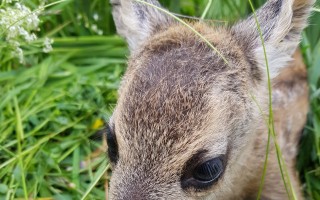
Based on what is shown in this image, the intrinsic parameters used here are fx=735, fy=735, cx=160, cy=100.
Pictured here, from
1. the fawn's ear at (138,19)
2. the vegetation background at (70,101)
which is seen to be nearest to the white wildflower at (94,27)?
the vegetation background at (70,101)

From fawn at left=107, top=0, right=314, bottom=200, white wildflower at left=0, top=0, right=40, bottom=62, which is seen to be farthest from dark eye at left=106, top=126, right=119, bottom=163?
white wildflower at left=0, top=0, right=40, bottom=62

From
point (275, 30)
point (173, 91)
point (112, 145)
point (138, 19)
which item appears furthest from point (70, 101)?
point (173, 91)

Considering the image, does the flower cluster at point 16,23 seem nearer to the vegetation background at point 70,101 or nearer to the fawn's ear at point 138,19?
the vegetation background at point 70,101

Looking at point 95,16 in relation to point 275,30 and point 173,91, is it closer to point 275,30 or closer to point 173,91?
point 275,30

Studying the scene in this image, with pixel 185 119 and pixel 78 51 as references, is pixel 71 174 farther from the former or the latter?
pixel 185 119

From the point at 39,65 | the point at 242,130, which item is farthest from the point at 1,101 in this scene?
the point at 242,130

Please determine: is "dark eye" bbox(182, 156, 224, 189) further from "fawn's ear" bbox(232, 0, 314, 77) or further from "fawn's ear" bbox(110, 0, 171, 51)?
"fawn's ear" bbox(110, 0, 171, 51)

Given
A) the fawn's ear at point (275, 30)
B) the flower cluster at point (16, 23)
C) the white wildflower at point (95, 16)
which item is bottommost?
the fawn's ear at point (275, 30)
